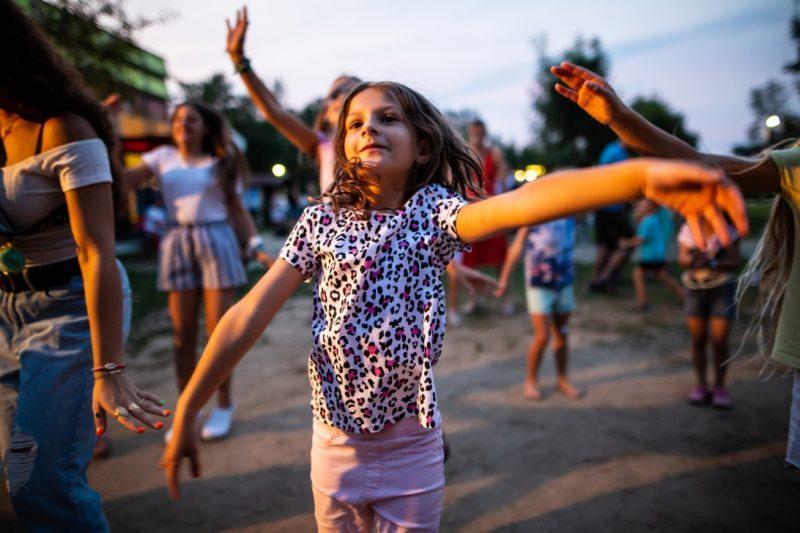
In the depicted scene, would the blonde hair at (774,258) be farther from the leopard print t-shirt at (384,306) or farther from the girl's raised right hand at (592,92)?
the leopard print t-shirt at (384,306)

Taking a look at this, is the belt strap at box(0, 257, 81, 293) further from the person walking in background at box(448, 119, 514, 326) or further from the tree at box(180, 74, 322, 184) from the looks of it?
the tree at box(180, 74, 322, 184)

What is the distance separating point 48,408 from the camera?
160cm

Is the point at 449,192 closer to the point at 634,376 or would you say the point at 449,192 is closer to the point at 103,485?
the point at 103,485

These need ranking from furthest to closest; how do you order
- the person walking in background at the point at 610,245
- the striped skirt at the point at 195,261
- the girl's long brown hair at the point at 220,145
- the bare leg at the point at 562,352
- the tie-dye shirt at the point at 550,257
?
the person walking in background at the point at 610,245, the bare leg at the point at 562,352, the tie-dye shirt at the point at 550,257, the girl's long brown hair at the point at 220,145, the striped skirt at the point at 195,261

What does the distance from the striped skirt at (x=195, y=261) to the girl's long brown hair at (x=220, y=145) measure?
394 millimetres

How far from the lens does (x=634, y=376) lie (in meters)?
4.30

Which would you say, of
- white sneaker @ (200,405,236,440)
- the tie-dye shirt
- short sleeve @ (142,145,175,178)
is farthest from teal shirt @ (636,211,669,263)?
short sleeve @ (142,145,175,178)

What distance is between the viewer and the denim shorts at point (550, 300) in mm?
3820

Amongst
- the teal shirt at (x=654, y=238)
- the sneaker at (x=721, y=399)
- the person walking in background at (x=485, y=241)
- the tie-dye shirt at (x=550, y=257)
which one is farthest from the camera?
the teal shirt at (x=654, y=238)

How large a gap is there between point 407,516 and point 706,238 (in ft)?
3.79

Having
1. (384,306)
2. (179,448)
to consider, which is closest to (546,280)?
(384,306)

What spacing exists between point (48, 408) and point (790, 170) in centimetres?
264

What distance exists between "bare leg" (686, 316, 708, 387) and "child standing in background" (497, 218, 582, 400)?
0.93 metres

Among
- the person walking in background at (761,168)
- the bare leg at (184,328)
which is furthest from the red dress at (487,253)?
the person walking in background at (761,168)
